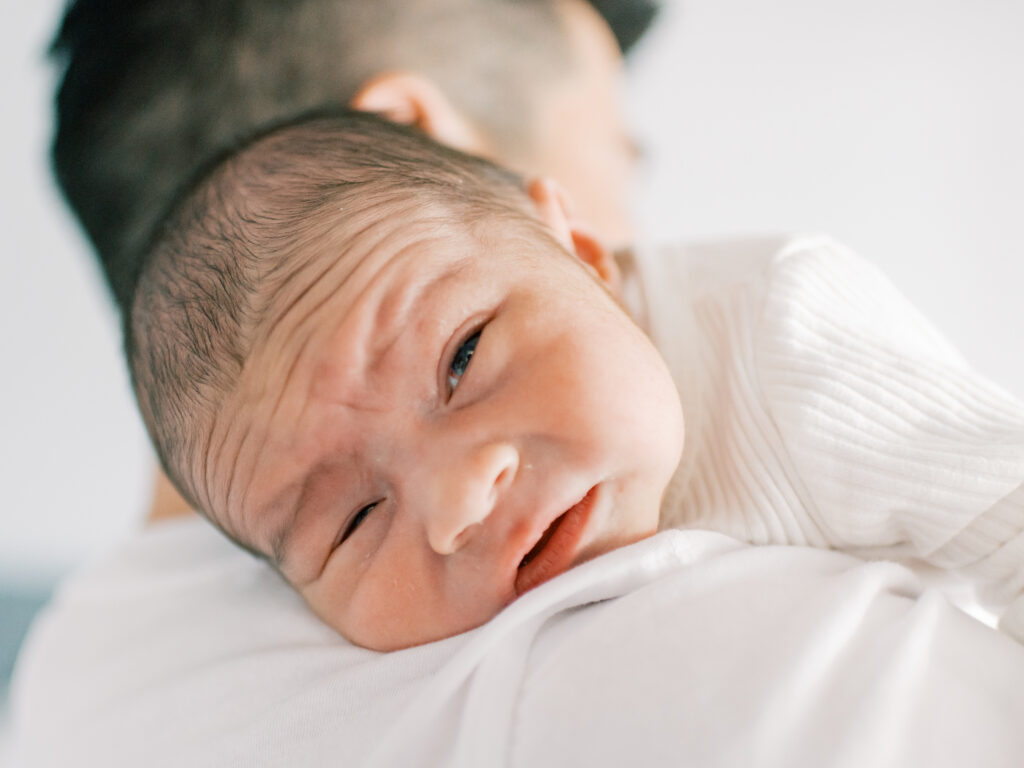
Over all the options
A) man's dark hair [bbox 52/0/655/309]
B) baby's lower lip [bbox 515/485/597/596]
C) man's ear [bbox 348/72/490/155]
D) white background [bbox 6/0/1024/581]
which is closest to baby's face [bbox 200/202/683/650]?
baby's lower lip [bbox 515/485/597/596]

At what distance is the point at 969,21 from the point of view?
166cm

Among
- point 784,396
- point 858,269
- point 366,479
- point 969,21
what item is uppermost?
point 969,21

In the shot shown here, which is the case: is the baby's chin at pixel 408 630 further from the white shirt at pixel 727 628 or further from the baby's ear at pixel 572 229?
the baby's ear at pixel 572 229

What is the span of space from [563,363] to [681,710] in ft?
Result: 0.95

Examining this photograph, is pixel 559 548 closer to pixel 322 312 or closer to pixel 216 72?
pixel 322 312

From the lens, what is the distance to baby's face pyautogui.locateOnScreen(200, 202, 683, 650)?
0.66 m

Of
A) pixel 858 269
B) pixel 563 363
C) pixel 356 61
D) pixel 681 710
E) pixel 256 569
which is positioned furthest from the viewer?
pixel 356 61

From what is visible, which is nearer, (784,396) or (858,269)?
(784,396)

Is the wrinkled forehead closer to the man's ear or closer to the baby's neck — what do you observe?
the baby's neck

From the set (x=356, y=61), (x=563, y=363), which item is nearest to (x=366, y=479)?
(x=563, y=363)

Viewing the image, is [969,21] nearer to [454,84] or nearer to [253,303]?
[454,84]

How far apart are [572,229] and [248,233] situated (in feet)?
1.22

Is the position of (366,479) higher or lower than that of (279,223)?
lower

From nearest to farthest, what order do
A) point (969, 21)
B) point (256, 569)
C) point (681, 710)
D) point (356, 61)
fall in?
point (681, 710) → point (256, 569) → point (356, 61) → point (969, 21)
